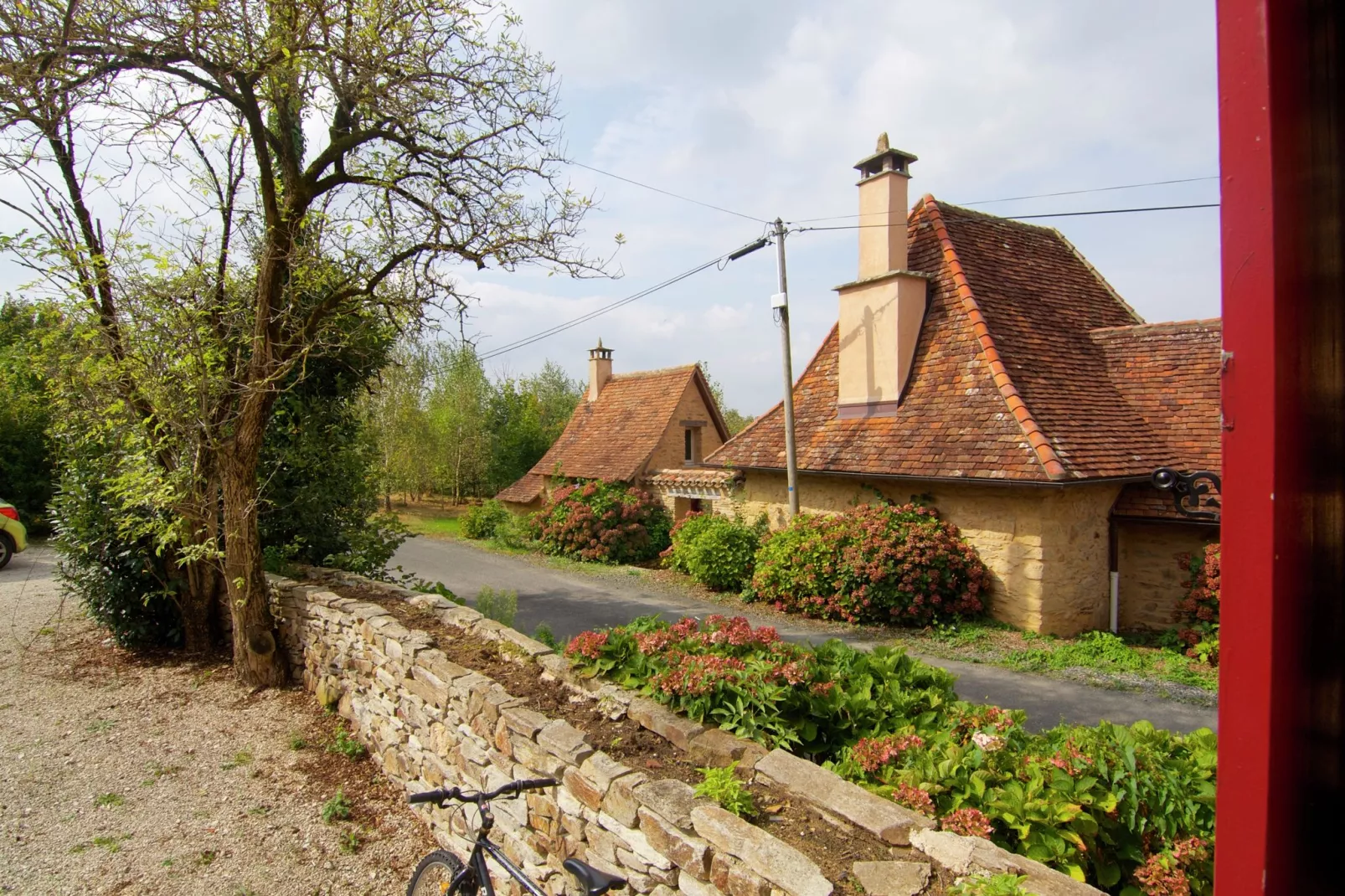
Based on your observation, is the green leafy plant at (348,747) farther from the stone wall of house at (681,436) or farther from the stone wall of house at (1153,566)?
the stone wall of house at (681,436)

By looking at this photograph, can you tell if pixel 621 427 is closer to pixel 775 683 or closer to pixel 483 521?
pixel 483 521

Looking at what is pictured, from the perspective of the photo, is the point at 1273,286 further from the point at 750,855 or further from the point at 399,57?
the point at 399,57

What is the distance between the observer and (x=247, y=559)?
24.8 ft

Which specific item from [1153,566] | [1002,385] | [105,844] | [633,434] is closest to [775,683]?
[105,844]

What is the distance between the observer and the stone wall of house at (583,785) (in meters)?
2.79

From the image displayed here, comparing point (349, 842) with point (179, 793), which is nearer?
point (349, 842)

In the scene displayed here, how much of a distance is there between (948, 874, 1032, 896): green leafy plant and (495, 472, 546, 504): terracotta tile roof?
21225 millimetres

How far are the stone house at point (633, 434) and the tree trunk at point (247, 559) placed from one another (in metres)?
12.2

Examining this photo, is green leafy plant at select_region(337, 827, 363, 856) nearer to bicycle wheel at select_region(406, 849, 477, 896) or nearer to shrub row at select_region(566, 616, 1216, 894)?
bicycle wheel at select_region(406, 849, 477, 896)

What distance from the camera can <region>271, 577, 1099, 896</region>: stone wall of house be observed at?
9.15ft

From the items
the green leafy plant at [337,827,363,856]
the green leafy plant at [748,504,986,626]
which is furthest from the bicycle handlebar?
the green leafy plant at [748,504,986,626]

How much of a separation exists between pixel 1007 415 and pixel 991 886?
902cm

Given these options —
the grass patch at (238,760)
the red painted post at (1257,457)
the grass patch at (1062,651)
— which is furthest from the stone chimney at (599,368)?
the red painted post at (1257,457)

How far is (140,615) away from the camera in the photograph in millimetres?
9055
